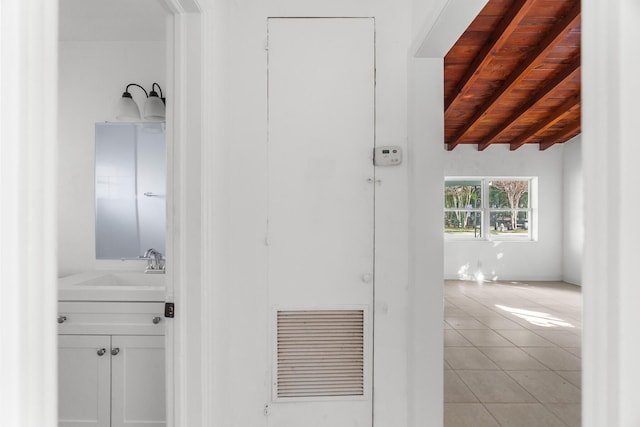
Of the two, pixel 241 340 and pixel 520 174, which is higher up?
pixel 520 174

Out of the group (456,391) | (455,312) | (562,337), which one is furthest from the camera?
(455,312)

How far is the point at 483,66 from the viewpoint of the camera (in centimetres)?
384

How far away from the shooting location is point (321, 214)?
5.62ft

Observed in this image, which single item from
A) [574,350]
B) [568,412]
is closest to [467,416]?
[568,412]

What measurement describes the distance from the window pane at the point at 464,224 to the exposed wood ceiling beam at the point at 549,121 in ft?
5.02

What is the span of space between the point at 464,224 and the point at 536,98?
2982mm

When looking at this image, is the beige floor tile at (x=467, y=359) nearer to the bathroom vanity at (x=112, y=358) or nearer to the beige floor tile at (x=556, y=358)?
the beige floor tile at (x=556, y=358)

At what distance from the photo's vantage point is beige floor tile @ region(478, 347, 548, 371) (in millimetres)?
2955

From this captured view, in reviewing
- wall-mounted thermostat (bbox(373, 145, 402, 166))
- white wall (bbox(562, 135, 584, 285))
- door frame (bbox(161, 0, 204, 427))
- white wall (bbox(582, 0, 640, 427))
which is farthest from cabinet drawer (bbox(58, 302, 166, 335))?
white wall (bbox(562, 135, 584, 285))

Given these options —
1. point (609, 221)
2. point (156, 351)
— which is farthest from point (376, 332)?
point (609, 221)

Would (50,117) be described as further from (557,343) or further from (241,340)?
(557,343)

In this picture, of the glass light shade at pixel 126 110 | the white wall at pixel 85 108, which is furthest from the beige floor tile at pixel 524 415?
the glass light shade at pixel 126 110

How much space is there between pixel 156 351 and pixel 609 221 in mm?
1816

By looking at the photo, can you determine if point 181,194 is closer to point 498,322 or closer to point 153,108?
point 153,108
